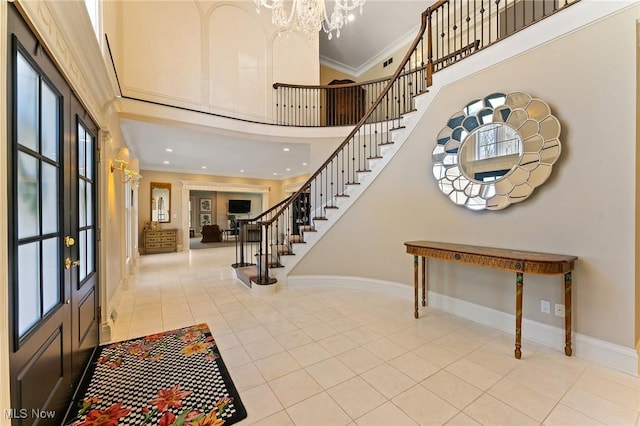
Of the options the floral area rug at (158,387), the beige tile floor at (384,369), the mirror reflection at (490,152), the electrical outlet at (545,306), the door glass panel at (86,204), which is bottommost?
the floral area rug at (158,387)

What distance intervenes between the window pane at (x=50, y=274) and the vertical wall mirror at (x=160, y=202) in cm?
770

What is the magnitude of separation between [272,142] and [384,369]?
187 inches

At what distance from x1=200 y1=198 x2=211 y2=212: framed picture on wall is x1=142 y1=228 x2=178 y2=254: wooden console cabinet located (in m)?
5.93

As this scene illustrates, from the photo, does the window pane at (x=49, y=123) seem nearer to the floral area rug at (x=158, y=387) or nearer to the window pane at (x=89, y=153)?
the window pane at (x=89, y=153)

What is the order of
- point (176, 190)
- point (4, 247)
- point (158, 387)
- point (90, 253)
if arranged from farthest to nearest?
point (176, 190) → point (90, 253) → point (158, 387) → point (4, 247)

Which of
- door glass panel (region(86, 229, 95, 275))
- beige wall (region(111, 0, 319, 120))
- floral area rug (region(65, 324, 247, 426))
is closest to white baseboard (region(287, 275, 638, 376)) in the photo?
floral area rug (region(65, 324, 247, 426))

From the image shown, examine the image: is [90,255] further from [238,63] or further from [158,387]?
[238,63]

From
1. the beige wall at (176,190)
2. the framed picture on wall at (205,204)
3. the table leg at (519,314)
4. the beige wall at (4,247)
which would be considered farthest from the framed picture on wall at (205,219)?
the table leg at (519,314)

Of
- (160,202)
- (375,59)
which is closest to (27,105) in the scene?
(375,59)

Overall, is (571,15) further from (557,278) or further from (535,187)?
(557,278)

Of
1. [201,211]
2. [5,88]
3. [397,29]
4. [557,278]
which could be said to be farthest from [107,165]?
[201,211]

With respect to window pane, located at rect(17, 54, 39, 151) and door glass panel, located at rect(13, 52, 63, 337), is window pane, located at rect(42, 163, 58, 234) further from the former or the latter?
window pane, located at rect(17, 54, 39, 151)

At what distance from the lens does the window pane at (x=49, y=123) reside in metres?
1.37

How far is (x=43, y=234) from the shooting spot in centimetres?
134
